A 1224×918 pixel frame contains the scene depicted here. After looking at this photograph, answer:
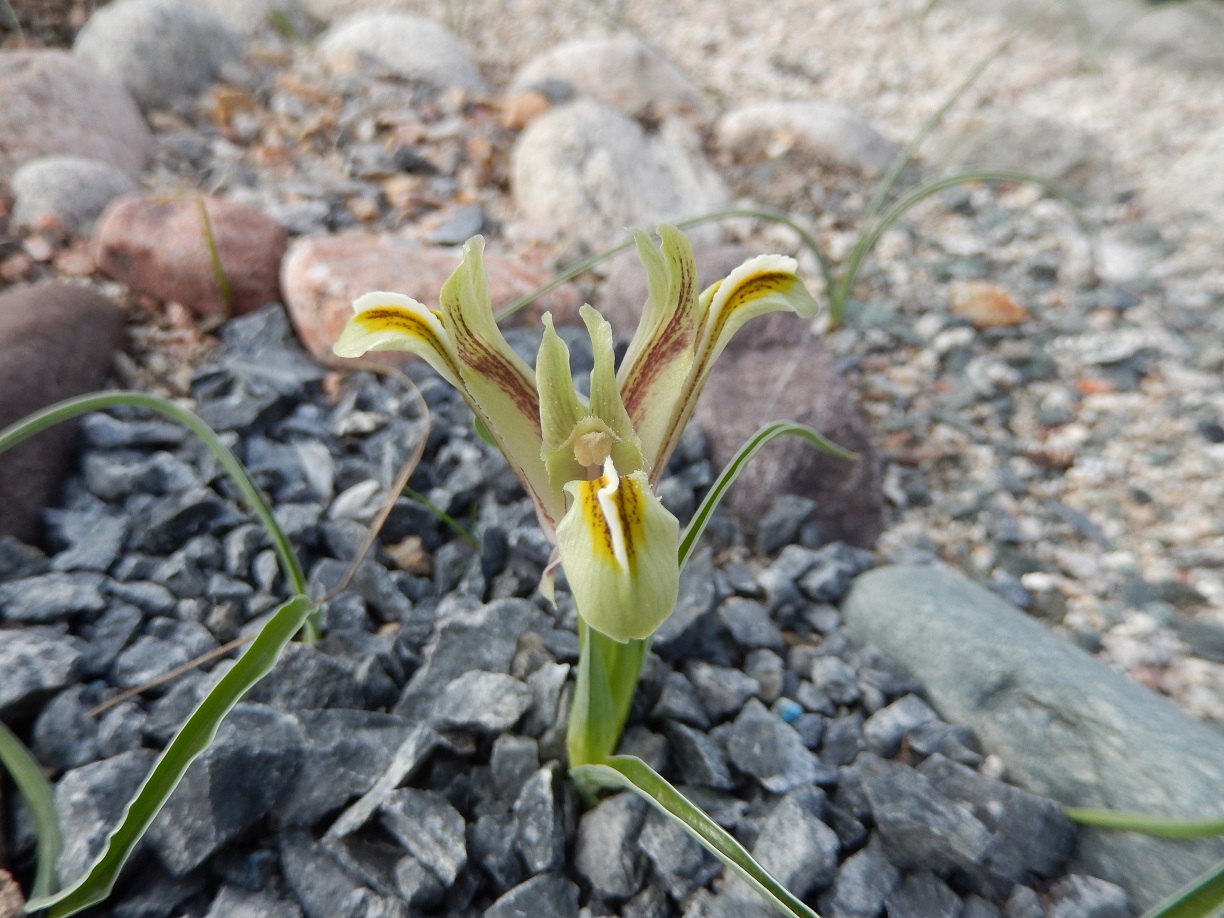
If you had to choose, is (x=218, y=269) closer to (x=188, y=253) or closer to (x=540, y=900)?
(x=188, y=253)

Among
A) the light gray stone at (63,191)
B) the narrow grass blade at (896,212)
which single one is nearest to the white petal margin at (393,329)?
the narrow grass blade at (896,212)

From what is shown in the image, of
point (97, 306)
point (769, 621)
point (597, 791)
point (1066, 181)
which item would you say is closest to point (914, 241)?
point (1066, 181)

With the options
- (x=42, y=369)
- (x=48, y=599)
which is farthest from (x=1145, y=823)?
(x=42, y=369)

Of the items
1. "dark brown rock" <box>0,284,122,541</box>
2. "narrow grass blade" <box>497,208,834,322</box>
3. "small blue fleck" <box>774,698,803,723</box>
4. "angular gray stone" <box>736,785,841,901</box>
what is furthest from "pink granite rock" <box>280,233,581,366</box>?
"angular gray stone" <box>736,785,841,901</box>

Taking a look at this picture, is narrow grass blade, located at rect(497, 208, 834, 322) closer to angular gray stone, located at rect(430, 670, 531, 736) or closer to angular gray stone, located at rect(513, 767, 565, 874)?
angular gray stone, located at rect(430, 670, 531, 736)

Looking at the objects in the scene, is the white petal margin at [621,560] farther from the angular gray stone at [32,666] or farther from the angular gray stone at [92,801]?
the angular gray stone at [32,666]

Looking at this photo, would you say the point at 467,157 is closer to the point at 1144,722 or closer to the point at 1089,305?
the point at 1089,305
